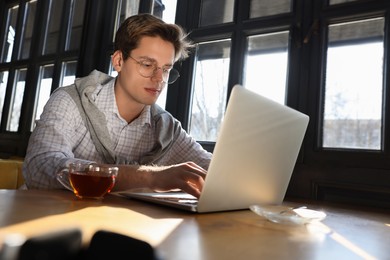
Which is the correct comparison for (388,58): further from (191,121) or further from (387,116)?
(191,121)

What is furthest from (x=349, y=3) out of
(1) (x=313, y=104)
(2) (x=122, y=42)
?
(2) (x=122, y=42)

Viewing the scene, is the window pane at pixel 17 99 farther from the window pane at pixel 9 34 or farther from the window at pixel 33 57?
the window pane at pixel 9 34

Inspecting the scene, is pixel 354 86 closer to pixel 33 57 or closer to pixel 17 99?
pixel 33 57

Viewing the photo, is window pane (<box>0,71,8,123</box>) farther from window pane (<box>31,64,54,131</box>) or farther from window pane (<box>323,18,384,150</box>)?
window pane (<box>323,18,384,150</box>)

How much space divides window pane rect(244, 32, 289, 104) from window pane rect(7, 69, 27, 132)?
7.60ft

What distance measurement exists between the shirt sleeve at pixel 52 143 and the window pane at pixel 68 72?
1.53 meters

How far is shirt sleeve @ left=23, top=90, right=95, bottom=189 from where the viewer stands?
1.06 meters

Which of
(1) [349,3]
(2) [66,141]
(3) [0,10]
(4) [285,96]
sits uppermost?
(3) [0,10]

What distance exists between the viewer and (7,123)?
3.30 metres

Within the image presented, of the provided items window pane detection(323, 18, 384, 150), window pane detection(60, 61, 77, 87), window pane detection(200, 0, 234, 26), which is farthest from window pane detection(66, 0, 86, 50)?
window pane detection(323, 18, 384, 150)

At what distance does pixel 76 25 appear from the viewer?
2953mm

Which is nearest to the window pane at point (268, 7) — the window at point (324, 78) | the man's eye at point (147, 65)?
the window at point (324, 78)

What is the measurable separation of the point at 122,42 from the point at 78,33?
61.6 inches

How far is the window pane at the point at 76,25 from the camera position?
2.86 m
